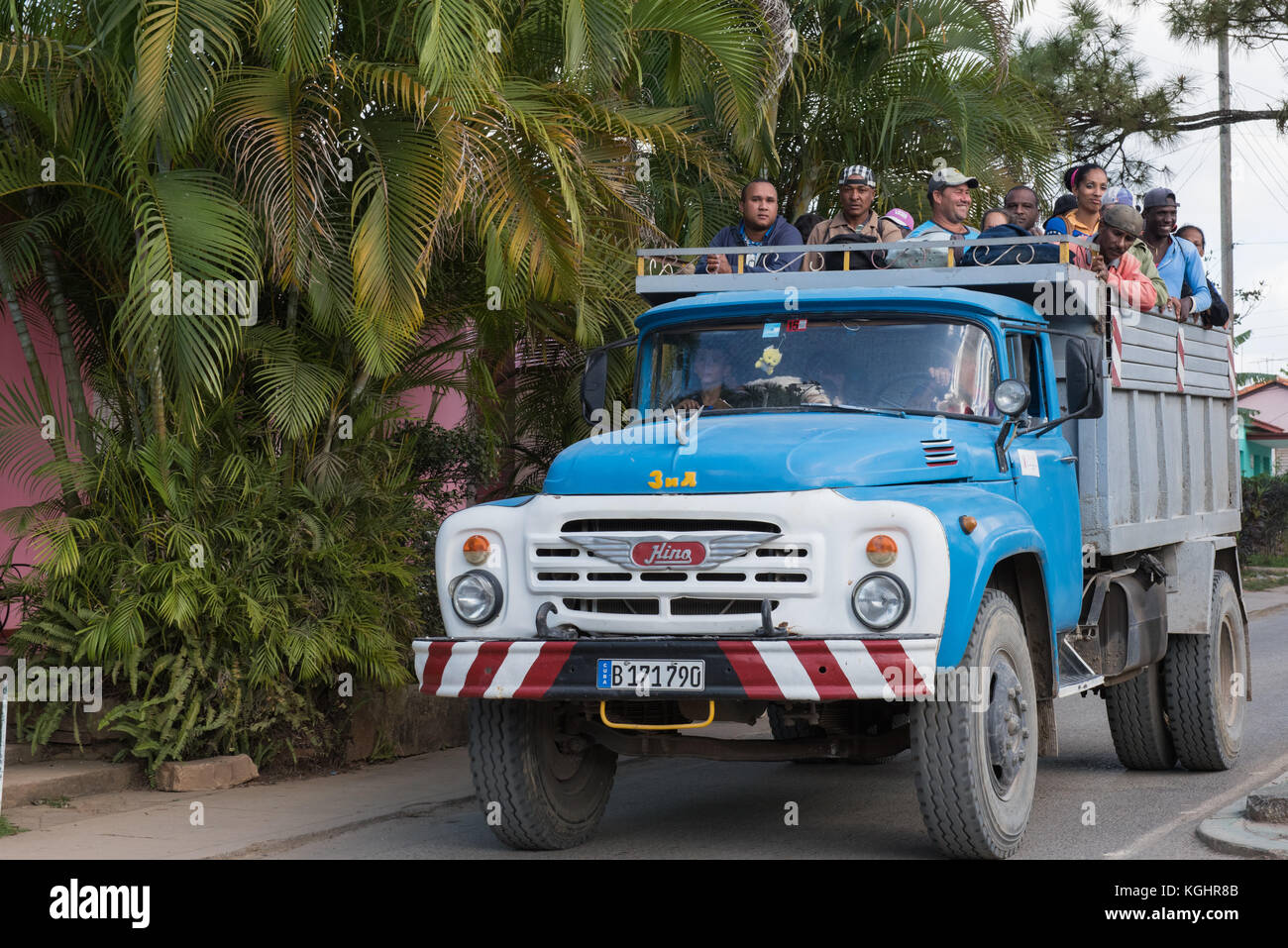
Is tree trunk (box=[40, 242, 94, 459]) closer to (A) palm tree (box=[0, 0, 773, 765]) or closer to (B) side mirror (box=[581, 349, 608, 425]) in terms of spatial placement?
(A) palm tree (box=[0, 0, 773, 765])

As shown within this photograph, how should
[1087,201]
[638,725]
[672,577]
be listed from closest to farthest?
1. [672,577]
2. [638,725]
3. [1087,201]

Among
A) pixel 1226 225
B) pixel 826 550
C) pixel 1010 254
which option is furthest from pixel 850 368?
pixel 1226 225

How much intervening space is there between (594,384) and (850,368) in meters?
1.61

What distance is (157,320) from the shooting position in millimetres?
8328

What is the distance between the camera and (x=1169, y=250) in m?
10.5

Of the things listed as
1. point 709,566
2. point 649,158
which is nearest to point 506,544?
point 709,566

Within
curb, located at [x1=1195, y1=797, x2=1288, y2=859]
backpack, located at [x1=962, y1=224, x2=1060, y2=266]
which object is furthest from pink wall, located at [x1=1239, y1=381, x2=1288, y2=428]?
curb, located at [x1=1195, y1=797, x2=1288, y2=859]

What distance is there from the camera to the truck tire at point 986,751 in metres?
6.39

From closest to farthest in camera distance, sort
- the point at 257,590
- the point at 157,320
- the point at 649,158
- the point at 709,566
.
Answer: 1. the point at 709,566
2. the point at 157,320
3. the point at 257,590
4. the point at 649,158

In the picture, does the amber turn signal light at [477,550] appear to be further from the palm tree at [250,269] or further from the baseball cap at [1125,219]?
the baseball cap at [1125,219]

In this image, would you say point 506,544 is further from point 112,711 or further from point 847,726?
point 112,711

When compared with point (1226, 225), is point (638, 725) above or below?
below

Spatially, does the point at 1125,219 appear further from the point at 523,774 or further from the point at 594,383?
the point at 523,774
